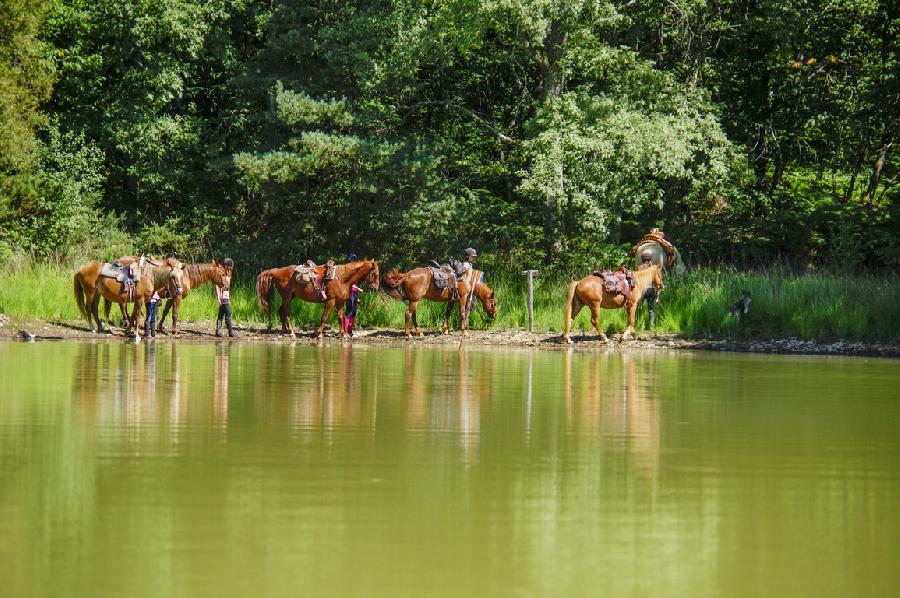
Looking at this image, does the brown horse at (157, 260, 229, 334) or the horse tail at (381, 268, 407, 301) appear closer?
the brown horse at (157, 260, 229, 334)

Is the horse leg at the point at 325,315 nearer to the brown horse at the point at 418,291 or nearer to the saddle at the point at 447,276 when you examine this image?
the brown horse at the point at 418,291

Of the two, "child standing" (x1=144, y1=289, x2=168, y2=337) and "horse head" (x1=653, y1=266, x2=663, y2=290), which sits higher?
"horse head" (x1=653, y1=266, x2=663, y2=290)

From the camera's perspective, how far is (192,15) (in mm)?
38969

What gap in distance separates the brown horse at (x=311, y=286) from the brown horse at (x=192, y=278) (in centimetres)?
160

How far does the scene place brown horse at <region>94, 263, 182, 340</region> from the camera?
28.8 metres

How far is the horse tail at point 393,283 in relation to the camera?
31.5 metres

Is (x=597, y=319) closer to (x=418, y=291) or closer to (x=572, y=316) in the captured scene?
(x=572, y=316)

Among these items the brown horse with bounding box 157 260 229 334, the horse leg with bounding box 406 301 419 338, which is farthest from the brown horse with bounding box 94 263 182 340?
the horse leg with bounding box 406 301 419 338

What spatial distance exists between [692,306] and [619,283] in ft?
8.10

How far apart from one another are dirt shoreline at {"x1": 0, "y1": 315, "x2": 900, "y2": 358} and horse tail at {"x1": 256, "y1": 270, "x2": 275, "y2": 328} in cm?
51

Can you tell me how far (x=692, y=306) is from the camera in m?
31.2

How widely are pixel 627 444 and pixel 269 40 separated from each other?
88.9ft

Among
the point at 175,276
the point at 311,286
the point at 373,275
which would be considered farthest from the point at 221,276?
the point at 373,275

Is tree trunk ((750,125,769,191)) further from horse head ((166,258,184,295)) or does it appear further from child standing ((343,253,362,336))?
horse head ((166,258,184,295))
